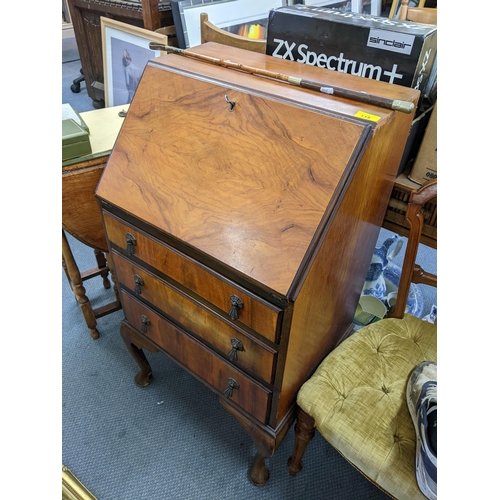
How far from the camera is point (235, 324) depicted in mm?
951

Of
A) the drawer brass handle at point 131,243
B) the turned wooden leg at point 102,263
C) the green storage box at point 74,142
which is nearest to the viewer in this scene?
the drawer brass handle at point 131,243

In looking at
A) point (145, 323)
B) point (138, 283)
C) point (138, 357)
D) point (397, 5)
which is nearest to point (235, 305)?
point (138, 283)

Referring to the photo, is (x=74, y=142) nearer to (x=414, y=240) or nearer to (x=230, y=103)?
(x=230, y=103)

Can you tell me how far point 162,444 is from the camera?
1.45 metres

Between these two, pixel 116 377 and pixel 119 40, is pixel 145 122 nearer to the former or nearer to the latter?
pixel 116 377

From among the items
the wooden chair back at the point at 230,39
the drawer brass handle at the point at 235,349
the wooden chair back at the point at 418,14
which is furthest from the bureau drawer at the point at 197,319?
the wooden chair back at the point at 418,14

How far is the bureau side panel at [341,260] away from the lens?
0.81 meters

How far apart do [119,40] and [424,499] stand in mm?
2270

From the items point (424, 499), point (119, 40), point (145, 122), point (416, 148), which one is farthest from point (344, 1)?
point (424, 499)

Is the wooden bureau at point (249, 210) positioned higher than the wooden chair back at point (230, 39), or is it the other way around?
the wooden chair back at point (230, 39)

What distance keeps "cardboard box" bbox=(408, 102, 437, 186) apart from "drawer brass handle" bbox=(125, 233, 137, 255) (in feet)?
2.63

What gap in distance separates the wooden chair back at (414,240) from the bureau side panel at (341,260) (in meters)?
0.08

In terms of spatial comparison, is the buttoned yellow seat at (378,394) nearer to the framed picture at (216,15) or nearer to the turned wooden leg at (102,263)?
the turned wooden leg at (102,263)

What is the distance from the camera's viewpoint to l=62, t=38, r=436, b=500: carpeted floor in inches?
52.6
